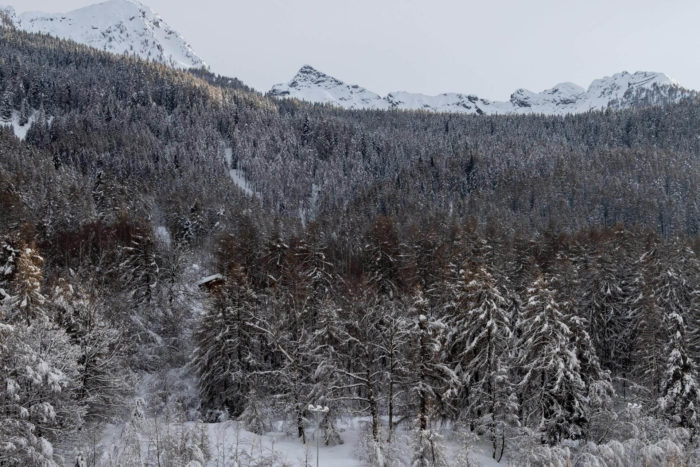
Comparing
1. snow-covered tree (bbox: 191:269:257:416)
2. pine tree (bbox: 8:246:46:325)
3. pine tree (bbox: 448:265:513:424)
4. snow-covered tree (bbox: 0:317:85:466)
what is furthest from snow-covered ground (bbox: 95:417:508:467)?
pine tree (bbox: 8:246:46:325)

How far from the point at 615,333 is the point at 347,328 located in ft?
75.7

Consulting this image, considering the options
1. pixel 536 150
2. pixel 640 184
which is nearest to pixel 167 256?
pixel 640 184

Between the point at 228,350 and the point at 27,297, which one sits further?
the point at 228,350

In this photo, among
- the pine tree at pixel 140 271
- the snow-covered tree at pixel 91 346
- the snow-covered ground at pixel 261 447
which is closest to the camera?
the snow-covered ground at pixel 261 447

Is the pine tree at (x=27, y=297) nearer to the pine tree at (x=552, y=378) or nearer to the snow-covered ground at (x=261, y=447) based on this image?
the snow-covered ground at (x=261, y=447)

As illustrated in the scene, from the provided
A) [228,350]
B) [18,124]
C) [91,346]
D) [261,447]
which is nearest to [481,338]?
[261,447]

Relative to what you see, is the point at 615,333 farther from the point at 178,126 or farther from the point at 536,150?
the point at 178,126

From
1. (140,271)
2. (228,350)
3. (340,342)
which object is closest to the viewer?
(340,342)

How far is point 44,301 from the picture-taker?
26594mm

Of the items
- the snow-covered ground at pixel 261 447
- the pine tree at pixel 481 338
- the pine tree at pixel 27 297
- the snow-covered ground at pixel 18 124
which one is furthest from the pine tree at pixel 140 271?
the snow-covered ground at pixel 18 124

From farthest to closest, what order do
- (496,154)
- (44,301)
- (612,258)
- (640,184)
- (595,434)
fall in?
(496,154) → (640,184) → (612,258) → (44,301) → (595,434)

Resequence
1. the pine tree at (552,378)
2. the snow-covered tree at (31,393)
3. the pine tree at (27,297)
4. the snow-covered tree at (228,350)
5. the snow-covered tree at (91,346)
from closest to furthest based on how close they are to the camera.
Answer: the snow-covered tree at (31,393) → the pine tree at (552,378) → the pine tree at (27,297) → the snow-covered tree at (91,346) → the snow-covered tree at (228,350)

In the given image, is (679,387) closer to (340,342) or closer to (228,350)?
(340,342)

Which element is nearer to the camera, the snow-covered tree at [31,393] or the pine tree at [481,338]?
the snow-covered tree at [31,393]
